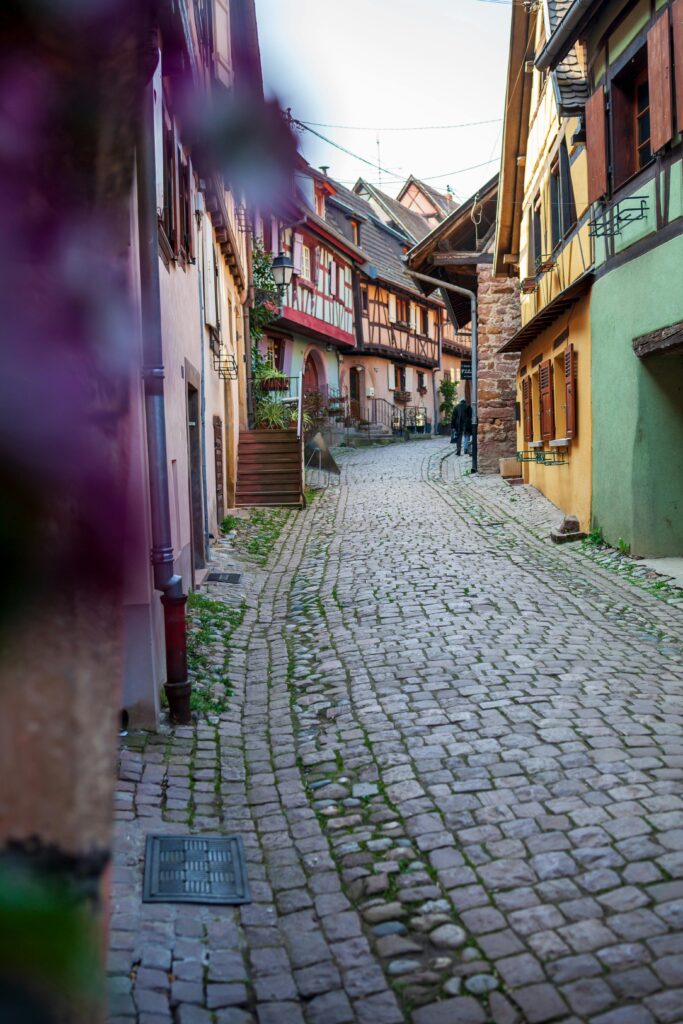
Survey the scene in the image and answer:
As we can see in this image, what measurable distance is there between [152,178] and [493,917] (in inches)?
158

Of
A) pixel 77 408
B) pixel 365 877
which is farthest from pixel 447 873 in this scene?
pixel 77 408

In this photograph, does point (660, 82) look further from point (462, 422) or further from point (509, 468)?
point (462, 422)

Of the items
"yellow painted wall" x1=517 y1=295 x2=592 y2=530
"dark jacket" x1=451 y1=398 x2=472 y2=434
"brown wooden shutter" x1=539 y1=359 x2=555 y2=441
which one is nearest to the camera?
"yellow painted wall" x1=517 y1=295 x2=592 y2=530

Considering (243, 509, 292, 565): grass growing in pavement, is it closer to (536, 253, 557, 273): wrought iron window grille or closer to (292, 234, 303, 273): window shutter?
(536, 253, 557, 273): wrought iron window grille

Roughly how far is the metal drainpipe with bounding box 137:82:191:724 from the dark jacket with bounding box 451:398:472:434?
1836cm

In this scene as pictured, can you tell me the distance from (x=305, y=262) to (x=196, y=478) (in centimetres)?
1723

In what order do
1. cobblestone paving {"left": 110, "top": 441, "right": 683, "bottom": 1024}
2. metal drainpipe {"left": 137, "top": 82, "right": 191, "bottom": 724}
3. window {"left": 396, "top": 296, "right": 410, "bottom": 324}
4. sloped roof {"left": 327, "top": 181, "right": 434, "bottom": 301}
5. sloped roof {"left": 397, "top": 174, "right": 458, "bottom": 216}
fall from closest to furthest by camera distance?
cobblestone paving {"left": 110, "top": 441, "right": 683, "bottom": 1024} → metal drainpipe {"left": 137, "top": 82, "right": 191, "bottom": 724} → sloped roof {"left": 327, "top": 181, "right": 434, "bottom": 301} → window {"left": 396, "top": 296, "right": 410, "bottom": 324} → sloped roof {"left": 397, "top": 174, "right": 458, "bottom": 216}

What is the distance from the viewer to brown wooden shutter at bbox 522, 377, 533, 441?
53.2 feet

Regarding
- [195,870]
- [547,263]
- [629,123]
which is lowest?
[195,870]

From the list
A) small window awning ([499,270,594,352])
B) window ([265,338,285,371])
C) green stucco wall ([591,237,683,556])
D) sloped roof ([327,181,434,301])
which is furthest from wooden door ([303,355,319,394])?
green stucco wall ([591,237,683,556])

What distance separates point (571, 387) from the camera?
38.0ft

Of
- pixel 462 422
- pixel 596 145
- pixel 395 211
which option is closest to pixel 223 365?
pixel 596 145

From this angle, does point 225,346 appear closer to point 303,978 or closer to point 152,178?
point 152,178

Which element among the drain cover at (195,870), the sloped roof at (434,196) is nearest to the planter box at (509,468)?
the drain cover at (195,870)
